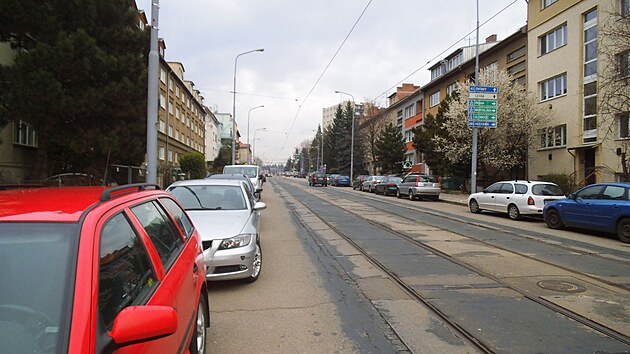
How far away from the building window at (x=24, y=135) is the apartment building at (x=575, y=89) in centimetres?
2303

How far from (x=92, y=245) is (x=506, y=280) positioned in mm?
6231

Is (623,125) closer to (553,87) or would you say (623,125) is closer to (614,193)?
(553,87)

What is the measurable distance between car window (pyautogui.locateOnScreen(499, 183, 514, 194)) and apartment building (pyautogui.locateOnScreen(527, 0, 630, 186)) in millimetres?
5843

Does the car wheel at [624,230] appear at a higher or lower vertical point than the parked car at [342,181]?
lower

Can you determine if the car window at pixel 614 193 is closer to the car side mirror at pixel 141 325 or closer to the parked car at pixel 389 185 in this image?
the car side mirror at pixel 141 325

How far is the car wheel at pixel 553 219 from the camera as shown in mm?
13241

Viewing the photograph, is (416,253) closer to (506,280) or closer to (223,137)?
(506,280)

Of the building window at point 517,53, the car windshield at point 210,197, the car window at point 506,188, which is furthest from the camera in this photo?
the building window at point 517,53

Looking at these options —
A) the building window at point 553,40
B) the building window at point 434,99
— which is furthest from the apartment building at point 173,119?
the building window at point 434,99

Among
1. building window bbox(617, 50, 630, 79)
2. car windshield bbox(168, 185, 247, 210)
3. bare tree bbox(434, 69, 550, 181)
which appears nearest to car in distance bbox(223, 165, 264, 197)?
bare tree bbox(434, 69, 550, 181)

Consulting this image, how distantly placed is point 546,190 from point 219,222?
1345cm

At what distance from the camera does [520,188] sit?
16.1m

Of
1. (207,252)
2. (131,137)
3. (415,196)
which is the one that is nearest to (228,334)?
(207,252)

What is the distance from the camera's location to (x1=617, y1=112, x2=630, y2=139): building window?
61.1 feet
